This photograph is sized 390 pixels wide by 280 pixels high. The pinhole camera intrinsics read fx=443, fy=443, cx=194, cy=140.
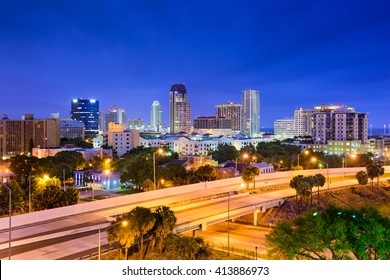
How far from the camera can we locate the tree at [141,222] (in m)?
15.5

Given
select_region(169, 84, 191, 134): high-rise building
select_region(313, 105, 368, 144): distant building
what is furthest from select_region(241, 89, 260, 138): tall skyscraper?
select_region(313, 105, 368, 144): distant building

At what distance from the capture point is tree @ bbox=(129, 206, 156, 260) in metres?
15.5

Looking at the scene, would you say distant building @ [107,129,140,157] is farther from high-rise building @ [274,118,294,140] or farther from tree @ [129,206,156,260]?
high-rise building @ [274,118,294,140]

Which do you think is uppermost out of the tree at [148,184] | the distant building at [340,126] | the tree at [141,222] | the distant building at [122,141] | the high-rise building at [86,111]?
the high-rise building at [86,111]

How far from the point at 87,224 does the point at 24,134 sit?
73485mm

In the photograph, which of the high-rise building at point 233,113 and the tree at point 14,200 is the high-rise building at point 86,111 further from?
the tree at point 14,200

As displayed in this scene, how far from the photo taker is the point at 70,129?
4688 inches

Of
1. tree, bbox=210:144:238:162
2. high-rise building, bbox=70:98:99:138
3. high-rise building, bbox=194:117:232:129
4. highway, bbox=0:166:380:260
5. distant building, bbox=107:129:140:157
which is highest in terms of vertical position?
high-rise building, bbox=70:98:99:138

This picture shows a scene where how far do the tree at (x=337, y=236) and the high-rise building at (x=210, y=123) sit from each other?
143599 mm

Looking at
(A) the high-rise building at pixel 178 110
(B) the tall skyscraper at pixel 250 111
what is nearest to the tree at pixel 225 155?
(A) the high-rise building at pixel 178 110

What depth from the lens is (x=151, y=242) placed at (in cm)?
1741

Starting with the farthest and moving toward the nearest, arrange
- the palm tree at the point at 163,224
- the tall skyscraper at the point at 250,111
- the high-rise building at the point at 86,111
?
the tall skyscraper at the point at 250,111
the high-rise building at the point at 86,111
the palm tree at the point at 163,224

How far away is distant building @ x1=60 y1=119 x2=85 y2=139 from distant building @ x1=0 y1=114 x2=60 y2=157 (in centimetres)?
2865

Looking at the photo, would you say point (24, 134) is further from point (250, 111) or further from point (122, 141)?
point (250, 111)
